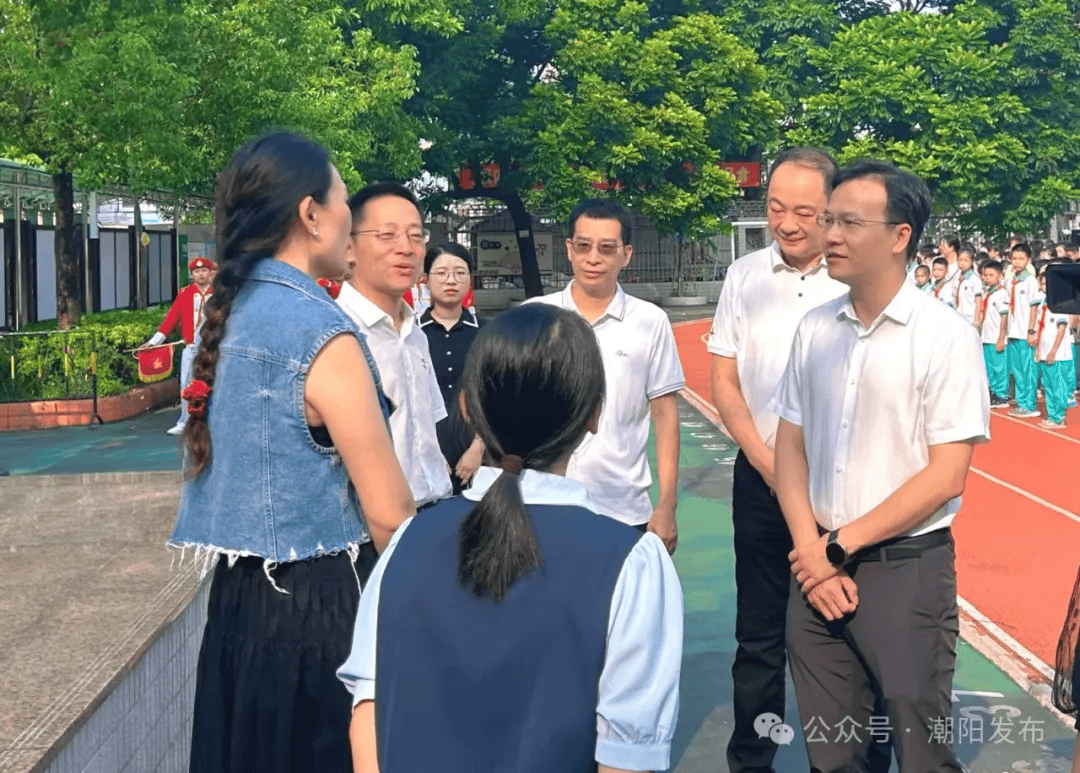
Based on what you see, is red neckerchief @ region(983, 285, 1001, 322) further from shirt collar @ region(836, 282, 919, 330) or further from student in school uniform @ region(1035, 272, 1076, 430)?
shirt collar @ region(836, 282, 919, 330)

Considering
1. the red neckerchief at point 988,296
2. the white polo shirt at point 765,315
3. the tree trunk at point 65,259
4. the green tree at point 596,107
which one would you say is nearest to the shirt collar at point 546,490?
the white polo shirt at point 765,315

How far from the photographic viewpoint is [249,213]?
9.70 ft

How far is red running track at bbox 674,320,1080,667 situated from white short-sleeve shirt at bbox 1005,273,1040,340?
71.7 inches

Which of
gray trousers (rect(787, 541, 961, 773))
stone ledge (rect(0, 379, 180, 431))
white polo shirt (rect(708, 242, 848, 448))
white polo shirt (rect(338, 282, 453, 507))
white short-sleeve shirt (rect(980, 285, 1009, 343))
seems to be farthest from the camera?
white short-sleeve shirt (rect(980, 285, 1009, 343))

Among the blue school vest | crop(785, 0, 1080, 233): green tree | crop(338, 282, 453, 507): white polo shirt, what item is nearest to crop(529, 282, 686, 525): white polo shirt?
crop(338, 282, 453, 507): white polo shirt

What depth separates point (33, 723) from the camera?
155 inches

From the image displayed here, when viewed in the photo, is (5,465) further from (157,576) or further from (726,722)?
(726,722)

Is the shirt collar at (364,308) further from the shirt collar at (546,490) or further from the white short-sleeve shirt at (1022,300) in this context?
the white short-sleeve shirt at (1022,300)

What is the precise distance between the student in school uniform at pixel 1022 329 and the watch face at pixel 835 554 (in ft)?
45.8

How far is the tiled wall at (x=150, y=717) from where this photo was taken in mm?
3984

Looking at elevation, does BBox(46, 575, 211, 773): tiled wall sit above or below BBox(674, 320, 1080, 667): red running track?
above

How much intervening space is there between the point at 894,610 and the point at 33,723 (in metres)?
2.39

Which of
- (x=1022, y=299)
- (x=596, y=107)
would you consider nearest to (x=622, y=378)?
(x=1022, y=299)

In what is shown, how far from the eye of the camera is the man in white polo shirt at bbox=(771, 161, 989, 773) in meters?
3.68
